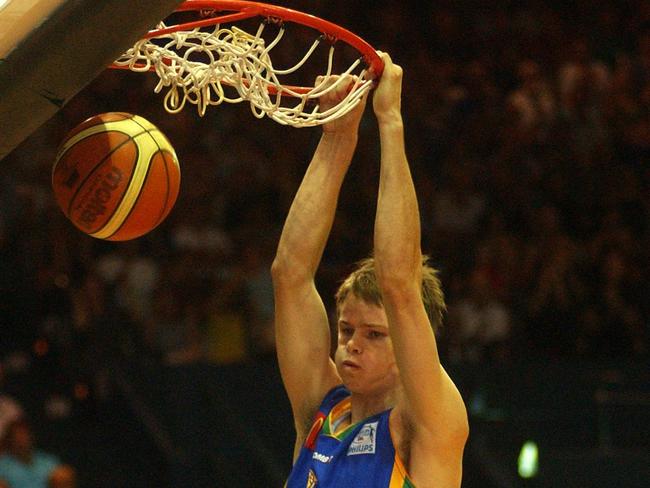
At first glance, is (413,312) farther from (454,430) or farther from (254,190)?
(254,190)

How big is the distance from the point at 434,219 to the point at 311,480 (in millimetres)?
5933

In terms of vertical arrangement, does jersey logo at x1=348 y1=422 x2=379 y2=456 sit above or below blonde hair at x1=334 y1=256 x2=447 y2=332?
below

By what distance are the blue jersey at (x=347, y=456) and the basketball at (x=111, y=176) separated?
2.57 feet

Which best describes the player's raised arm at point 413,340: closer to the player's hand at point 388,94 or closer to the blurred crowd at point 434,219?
the player's hand at point 388,94

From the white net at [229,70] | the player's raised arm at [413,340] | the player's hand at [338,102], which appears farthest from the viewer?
the player's hand at [338,102]

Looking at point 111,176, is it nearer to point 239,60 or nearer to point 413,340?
point 239,60

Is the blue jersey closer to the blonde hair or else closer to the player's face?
the player's face

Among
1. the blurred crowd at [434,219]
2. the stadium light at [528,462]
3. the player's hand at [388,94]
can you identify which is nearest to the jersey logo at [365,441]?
the player's hand at [388,94]

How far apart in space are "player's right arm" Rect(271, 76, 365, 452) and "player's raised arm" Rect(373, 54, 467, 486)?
445mm

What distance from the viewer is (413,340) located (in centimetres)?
307

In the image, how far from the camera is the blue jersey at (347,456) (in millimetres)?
3178

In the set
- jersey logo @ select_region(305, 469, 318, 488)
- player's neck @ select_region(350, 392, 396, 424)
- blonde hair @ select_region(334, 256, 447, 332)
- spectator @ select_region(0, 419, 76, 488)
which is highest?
blonde hair @ select_region(334, 256, 447, 332)

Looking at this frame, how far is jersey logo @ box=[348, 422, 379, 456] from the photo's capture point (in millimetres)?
3252

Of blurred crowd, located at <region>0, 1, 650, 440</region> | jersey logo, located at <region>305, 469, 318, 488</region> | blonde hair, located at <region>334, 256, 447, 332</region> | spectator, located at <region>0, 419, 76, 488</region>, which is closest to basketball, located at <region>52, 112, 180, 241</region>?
blonde hair, located at <region>334, 256, 447, 332</region>
